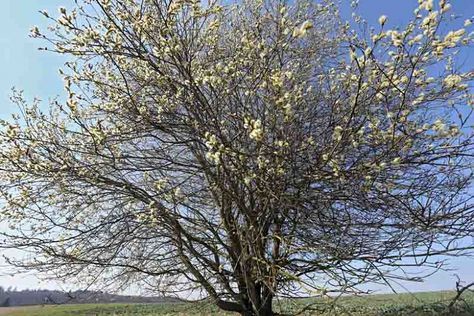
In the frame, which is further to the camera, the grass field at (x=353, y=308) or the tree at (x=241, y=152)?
the grass field at (x=353, y=308)

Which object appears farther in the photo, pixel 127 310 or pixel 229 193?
pixel 127 310

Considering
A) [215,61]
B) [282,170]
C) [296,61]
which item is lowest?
[282,170]

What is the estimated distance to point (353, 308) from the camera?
30.3 feet

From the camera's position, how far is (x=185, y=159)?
711cm

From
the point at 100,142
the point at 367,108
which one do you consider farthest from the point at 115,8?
the point at 367,108

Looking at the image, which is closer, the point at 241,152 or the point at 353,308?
the point at 241,152

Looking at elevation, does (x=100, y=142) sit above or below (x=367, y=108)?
below

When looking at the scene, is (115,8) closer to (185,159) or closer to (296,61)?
(185,159)

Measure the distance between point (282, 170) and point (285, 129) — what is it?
59cm

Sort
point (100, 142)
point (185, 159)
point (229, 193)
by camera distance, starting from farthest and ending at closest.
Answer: point (185, 159), point (229, 193), point (100, 142)

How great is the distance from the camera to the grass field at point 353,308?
8188 mm

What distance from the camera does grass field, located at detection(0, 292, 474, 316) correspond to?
819cm

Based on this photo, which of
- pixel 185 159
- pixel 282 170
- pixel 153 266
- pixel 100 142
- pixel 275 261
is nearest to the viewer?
pixel 282 170

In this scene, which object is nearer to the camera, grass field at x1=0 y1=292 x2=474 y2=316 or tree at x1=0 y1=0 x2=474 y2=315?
tree at x1=0 y1=0 x2=474 y2=315
